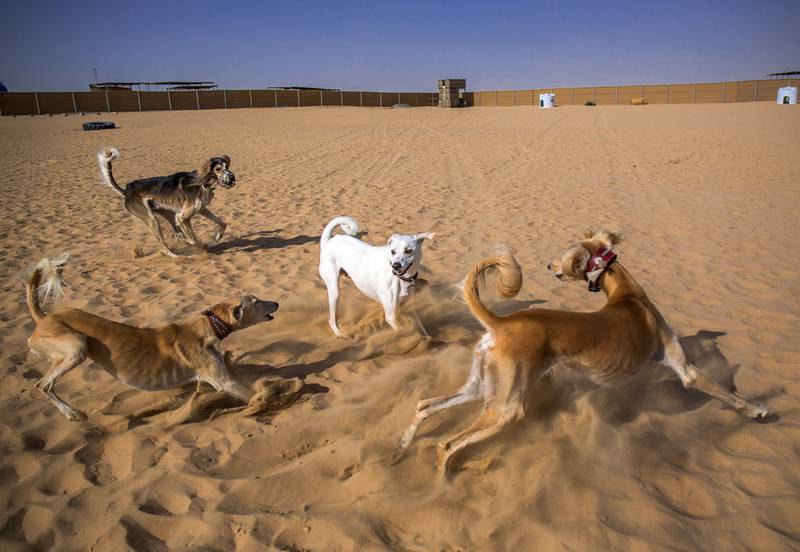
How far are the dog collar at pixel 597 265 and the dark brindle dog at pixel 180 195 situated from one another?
20.1ft

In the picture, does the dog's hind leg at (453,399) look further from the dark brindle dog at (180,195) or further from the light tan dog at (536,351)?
the dark brindle dog at (180,195)

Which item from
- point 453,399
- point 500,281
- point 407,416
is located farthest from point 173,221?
point 500,281

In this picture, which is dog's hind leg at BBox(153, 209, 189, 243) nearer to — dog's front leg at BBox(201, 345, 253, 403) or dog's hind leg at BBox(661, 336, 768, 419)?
dog's front leg at BBox(201, 345, 253, 403)

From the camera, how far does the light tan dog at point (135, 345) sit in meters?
3.66

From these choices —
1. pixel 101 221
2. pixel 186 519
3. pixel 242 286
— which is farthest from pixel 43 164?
pixel 186 519

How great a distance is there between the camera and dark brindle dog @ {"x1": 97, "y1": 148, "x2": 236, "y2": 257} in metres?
8.16

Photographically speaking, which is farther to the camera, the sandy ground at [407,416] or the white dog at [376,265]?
the white dog at [376,265]

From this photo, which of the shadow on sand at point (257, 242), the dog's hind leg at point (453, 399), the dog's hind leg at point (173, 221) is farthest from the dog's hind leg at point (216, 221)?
the dog's hind leg at point (453, 399)

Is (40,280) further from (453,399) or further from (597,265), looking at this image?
(597,265)

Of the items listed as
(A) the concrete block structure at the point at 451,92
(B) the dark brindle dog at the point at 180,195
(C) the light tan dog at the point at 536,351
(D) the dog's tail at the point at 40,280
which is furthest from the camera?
(A) the concrete block structure at the point at 451,92

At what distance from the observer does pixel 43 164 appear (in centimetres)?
1739

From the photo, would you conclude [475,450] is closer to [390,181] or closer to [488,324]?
[488,324]

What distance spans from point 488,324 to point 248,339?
9.50 feet

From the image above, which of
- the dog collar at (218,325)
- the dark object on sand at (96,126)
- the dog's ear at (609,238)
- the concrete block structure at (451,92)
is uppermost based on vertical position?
the concrete block structure at (451,92)
